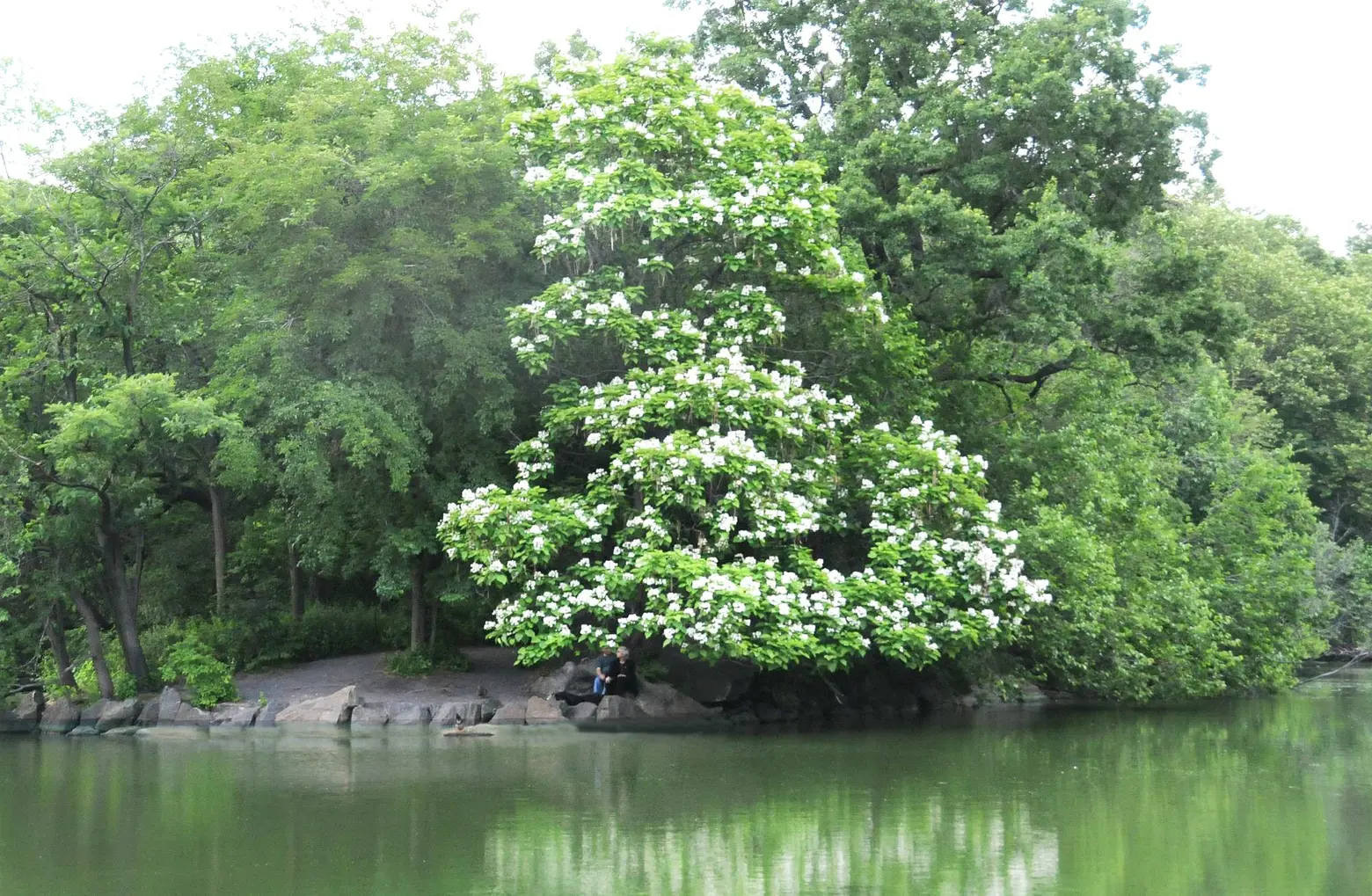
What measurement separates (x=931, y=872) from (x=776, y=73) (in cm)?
1735

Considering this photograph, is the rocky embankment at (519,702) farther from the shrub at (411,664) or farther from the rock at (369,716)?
the shrub at (411,664)

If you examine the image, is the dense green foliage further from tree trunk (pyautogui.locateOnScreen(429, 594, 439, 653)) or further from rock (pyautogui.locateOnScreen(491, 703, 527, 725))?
rock (pyautogui.locateOnScreen(491, 703, 527, 725))

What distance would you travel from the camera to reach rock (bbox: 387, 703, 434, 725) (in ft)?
Answer: 62.8

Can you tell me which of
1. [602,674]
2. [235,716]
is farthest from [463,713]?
[235,716]

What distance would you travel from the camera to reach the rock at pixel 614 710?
62.5 ft

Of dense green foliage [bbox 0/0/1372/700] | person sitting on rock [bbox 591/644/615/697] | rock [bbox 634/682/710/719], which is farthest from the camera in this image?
rock [bbox 634/682/710/719]

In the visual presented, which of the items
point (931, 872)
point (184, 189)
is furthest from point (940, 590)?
point (184, 189)

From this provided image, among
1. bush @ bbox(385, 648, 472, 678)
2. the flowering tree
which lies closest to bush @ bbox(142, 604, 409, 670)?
bush @ bbox(385, 648, 472, 678)

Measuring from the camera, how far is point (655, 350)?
17.3 meters

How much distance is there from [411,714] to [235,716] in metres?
2.53

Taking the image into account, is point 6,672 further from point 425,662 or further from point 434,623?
point 434,623

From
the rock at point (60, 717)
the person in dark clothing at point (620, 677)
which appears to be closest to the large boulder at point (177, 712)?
the rock at point (60, 717)

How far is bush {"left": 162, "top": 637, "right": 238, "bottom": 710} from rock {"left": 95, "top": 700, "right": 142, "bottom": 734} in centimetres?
63

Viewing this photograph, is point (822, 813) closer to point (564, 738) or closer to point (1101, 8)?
point (564, 738)
